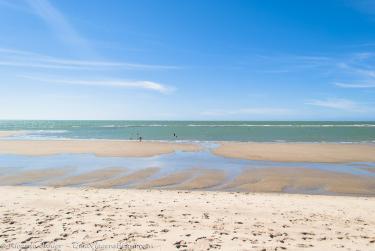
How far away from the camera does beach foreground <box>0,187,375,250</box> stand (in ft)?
23.9

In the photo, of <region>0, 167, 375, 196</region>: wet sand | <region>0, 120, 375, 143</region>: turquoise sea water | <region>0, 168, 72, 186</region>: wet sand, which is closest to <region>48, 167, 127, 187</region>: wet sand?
<region>0, 167, 375, 196</region>: wet sand

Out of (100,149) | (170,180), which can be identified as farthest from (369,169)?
(100,149)

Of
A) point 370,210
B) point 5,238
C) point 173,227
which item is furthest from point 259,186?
point 5,238

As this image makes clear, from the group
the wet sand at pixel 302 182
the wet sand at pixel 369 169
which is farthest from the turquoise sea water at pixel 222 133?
the wet sand at pixel 302 182

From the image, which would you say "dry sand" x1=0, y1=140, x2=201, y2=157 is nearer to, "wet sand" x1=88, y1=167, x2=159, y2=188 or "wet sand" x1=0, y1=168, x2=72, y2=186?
"wet sand" x1=0, y1=168, x2=72, y2=186

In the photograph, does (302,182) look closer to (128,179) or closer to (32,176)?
(128,179)

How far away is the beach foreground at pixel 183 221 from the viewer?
7.28 metres

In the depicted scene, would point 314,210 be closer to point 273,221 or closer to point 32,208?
point 273,221

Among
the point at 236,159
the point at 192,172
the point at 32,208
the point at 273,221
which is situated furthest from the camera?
the point at 236,159

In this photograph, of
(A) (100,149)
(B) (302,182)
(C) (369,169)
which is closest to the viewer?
(B) (302,182)

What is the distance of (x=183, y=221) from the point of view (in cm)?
896

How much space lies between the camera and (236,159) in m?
24.5

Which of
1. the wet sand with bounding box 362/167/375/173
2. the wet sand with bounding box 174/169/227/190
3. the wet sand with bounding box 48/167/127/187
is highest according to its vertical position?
the wet sand with bounding box 362/167/375/173

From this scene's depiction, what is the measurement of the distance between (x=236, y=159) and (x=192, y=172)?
6.99 metres
